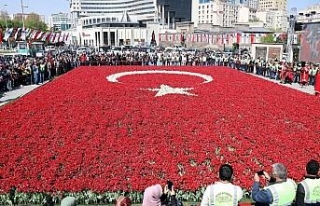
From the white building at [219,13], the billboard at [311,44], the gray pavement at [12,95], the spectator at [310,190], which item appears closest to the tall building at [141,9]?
the white building at [219,13]

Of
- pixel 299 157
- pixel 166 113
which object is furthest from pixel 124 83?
pixel 299 157

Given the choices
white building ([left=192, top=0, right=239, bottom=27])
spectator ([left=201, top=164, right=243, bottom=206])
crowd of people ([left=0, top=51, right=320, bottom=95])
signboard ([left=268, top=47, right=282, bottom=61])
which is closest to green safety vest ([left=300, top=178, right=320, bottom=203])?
spectator ([left=201, top=164, right=243, bottom=206])

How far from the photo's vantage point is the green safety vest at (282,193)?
4379 mm

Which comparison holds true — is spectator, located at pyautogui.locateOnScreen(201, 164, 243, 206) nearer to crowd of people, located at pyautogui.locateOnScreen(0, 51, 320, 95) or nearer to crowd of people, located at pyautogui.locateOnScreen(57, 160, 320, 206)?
crowd of people, located at pyautogui.locateOnScreen(57, 160, 320, 206)

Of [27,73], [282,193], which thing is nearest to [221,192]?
[282,193]

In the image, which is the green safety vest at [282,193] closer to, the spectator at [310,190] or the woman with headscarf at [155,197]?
the spectator at [310,190]

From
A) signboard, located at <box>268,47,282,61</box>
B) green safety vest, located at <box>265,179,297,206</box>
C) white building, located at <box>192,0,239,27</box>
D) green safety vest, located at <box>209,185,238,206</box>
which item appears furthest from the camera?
white building, located at <box>192,0,239,27</box>

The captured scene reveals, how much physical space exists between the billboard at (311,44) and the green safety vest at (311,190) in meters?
27.4

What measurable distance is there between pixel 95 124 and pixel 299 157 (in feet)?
20.3

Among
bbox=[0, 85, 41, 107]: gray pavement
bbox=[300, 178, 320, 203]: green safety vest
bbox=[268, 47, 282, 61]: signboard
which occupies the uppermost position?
bbox=[268, 47, 282, 61]: signboard

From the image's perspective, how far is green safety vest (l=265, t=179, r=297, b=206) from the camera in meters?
4.38

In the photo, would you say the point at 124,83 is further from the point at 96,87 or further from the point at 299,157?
the point at 299,157

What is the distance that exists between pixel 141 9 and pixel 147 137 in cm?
17119

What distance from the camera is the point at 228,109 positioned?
43.2 feet
